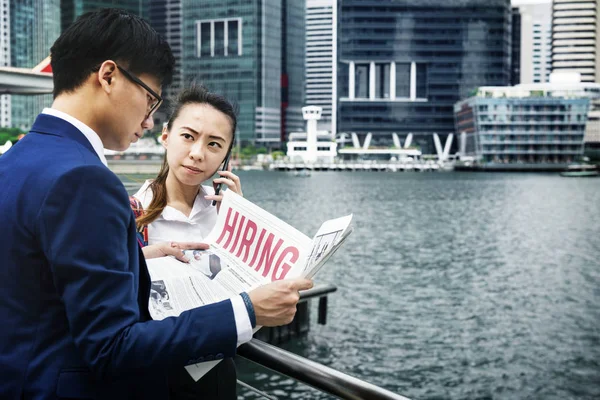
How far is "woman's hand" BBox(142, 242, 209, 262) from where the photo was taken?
2643mm

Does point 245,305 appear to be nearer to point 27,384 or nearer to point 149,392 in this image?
point 149,392

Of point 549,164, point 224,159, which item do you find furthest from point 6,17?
point 224,159

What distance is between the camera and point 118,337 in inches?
67.7

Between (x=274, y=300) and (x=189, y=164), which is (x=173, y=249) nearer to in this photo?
(x=189, y=164)

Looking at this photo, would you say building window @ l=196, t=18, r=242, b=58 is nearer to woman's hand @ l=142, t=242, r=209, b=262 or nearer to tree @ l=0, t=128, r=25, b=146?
tree @ l=0, t=128, r=25, b=146

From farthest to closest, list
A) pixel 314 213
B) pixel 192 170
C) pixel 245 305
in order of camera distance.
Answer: pixel 314 213
pixel 192 170
pixel 245 305

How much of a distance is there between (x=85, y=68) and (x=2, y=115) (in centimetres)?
16659

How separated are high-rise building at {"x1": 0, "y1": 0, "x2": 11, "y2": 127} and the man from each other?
535 feet

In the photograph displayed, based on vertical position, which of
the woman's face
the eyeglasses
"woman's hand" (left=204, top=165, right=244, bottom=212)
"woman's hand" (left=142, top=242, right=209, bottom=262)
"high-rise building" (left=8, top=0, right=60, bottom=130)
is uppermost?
"high-rise building" (left=8, top=0, right=60, bottom=130)

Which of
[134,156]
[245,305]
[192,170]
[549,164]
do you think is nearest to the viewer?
[245,305]

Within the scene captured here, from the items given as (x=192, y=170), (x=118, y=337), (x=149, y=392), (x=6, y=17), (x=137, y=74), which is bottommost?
(x=149, y=392)

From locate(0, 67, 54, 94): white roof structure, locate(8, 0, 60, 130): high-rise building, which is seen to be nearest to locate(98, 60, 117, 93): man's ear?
locate(0, 67, 54, 94): white roof structure

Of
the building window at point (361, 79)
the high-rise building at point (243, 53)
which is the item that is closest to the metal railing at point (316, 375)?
the building window at point (361, 79)

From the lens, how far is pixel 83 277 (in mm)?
1678
